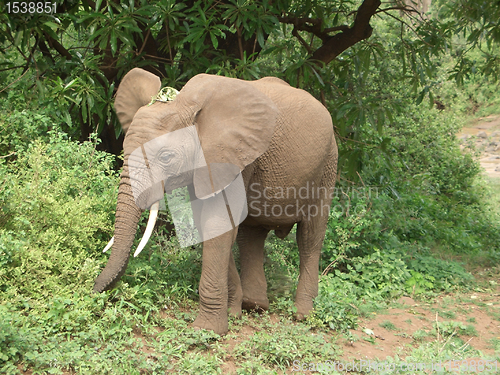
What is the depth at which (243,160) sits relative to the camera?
4.28 metres

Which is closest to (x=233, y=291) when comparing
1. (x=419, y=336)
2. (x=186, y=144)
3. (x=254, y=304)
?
(x=254, y=304)

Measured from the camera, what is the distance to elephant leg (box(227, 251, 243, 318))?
4.88 metres

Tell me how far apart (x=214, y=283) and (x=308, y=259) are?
1407mm

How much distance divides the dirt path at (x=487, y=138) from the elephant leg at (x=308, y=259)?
606 inches

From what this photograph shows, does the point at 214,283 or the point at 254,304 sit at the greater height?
the point at 214,283

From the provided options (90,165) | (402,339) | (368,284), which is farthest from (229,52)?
(402,339)

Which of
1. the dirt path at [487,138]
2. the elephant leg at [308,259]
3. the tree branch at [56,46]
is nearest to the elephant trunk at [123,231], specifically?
the elephant leg at [308,259]

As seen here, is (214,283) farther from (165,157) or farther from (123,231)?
(165,157)

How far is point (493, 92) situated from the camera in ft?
77.9

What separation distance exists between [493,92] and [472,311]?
802 inches

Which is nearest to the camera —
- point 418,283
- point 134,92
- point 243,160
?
point 243,160

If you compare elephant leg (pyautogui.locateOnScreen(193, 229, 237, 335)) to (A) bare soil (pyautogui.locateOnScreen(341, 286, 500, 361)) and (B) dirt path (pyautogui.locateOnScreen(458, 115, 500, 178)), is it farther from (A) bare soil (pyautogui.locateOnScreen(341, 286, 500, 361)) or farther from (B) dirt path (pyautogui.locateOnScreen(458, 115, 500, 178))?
(B) dirt path (pyautogui.locateOnScreen(458, 115, 500, 178))

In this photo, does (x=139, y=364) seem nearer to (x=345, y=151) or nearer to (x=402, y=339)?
(x=402, y=339)

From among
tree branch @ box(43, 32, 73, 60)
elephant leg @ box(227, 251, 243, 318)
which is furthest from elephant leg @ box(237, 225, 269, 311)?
tree branch @ box(43, 32, 73, 60)
